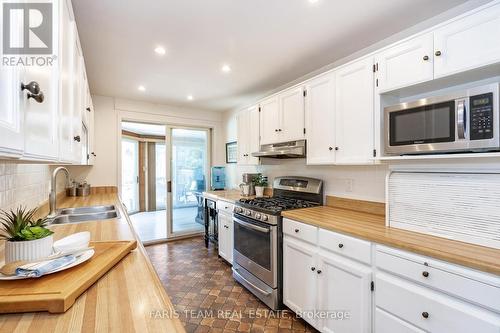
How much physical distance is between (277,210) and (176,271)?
1.77 m

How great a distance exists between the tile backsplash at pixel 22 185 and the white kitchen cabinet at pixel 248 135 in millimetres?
2255

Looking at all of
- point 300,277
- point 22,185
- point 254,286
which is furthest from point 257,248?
point 22,185

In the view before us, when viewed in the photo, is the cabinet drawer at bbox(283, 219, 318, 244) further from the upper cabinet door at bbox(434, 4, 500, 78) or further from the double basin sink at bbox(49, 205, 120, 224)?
the double basin sink at bbox(49, 205, 120, 224)

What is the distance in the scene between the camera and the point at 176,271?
10.2 feet

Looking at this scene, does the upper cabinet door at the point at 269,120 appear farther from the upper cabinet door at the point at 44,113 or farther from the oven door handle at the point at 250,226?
the upper cabinet door at the point at 44,113

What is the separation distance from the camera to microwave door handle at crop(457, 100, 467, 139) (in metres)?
1.33

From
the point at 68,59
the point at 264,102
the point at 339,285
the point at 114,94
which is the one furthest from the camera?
the point at 114,94

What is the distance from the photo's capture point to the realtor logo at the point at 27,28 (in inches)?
22.7

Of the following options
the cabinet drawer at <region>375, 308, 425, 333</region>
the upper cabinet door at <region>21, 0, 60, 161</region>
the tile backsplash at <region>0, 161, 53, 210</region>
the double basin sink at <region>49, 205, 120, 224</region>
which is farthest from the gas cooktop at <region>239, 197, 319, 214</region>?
the tile backsplash at <region>0, 161, 53, 210</region>

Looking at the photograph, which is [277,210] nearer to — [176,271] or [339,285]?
[339,285]

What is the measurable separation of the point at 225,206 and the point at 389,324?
7.15 ft

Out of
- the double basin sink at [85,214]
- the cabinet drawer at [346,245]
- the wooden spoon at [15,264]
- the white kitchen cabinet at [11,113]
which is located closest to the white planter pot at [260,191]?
the cabinet drawer at [346,245]

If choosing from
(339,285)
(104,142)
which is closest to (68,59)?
(339,285)

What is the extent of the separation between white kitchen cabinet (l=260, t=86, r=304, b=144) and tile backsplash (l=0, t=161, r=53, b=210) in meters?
2.29
